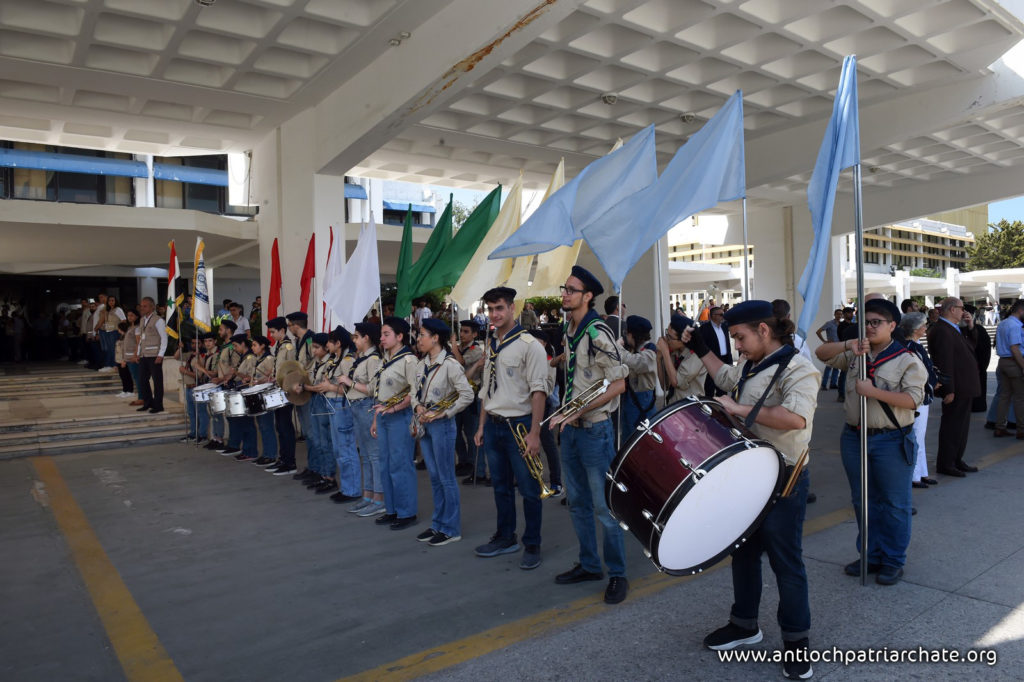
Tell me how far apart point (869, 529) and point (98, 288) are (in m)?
30.3

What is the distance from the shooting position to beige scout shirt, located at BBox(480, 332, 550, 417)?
17.2 feet

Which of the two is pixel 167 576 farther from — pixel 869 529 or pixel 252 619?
pixel 869 529

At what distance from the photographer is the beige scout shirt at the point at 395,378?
6445 mm

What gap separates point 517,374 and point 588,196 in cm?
143

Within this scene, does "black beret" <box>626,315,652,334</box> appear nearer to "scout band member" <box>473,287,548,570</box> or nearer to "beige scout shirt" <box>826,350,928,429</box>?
"scout band member" <box>473,287,548,570</box>

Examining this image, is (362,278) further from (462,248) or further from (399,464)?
(399,464)

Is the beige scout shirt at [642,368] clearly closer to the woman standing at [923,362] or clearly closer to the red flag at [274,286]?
the woman standing at [923,362]

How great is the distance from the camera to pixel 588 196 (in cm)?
536

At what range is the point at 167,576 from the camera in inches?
207

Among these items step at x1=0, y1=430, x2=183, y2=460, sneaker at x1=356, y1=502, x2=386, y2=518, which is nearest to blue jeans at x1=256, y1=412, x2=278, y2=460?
sneaker at x1=356, y1=502, x2=386, y2=518

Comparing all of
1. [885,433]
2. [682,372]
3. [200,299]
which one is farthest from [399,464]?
[200,299]

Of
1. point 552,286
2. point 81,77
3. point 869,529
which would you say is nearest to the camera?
point 869,529

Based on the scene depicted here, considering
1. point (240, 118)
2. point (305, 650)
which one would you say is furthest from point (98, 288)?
point (305, 650)

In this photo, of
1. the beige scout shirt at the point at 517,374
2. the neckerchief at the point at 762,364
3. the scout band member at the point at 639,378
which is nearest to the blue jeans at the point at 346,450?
the beige scout shirt at the point at 517,374
